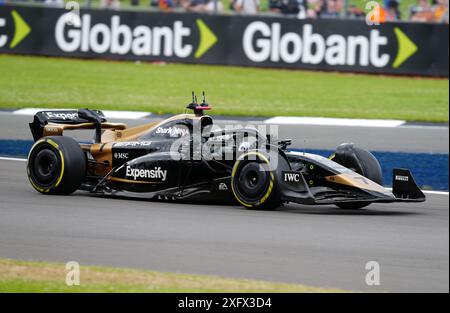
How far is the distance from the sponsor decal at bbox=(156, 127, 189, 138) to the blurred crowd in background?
11589mm

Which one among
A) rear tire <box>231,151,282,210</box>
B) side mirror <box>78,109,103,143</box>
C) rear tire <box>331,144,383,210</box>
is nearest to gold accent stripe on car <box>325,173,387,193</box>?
rear tire <box>331,144,383,210</box>

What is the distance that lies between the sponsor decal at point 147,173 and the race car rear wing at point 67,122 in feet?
2.66

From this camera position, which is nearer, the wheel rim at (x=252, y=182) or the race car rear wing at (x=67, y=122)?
the wheel rim at (x=252, y=182)

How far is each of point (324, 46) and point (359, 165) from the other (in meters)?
12.2

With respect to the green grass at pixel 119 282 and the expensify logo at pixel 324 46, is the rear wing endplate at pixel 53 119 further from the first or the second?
the expensify logo at pixel 324 46

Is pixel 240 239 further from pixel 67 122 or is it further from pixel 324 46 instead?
pixel 324 46

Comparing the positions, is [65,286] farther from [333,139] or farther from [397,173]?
[333,139]

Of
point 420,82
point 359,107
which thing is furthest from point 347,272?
point 420,82

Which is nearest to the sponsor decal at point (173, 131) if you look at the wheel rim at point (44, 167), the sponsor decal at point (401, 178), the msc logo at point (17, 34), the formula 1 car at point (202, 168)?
the formula 1 car at point (202, 168)

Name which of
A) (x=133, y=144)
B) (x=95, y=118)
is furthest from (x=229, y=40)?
(x=133, y=144)

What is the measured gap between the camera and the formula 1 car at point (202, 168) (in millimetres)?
10047

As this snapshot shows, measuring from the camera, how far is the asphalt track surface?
7734 mm

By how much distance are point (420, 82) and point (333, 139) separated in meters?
7.21
